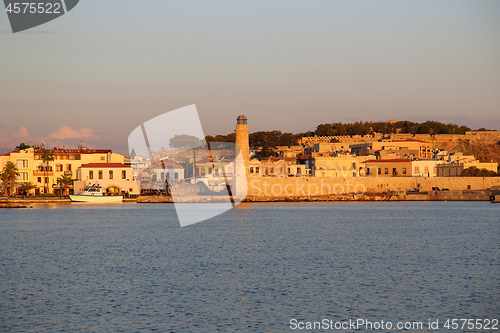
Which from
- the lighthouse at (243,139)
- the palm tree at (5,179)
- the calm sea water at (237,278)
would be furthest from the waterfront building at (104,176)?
the calm sea water at (237,278)

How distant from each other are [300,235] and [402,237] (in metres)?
4.72

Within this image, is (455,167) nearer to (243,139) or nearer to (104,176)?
(243,139)

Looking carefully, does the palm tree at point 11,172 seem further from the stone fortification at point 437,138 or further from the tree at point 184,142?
the stone fortification at point 437,138

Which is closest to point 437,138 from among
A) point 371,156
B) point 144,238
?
point 371,156

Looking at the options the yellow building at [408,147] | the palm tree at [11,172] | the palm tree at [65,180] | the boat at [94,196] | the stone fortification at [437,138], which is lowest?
the boat at [94,196]

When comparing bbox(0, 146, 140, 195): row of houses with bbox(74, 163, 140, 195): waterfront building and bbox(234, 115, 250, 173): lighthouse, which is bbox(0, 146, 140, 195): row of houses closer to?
bbox(74, 163, 140, 195): waterfront building

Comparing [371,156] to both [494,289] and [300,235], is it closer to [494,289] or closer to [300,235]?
[300,235]

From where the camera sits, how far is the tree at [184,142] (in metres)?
84.7

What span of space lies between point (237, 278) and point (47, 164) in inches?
1677

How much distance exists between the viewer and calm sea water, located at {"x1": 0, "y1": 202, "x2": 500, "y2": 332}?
10727 mm

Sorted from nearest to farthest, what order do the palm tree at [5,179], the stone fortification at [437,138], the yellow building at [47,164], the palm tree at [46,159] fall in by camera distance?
the palm tree at [5,179], the palm tree at [46,159], the yellow building at [47,164], the stone fortification at [437,138]

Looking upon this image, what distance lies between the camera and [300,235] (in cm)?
2583

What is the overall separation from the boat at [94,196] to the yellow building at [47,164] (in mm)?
3010

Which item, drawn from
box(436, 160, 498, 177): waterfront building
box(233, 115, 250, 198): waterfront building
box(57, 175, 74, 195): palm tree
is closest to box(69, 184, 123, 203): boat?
box(57, 175, 74, 195): palm tree
